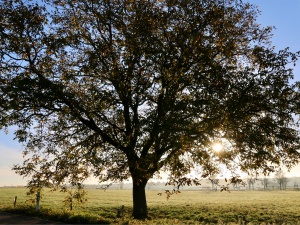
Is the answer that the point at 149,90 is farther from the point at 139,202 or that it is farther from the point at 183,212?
A: the point at 183,212

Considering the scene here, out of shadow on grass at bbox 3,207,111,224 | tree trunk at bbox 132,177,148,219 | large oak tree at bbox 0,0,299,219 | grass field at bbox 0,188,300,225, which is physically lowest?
grass field at bbox 0,188,300,225

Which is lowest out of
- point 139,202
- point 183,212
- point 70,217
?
point 183,212

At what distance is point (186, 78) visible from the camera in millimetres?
15305

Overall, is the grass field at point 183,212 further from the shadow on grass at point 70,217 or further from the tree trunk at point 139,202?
the tree trunk at point 139,202

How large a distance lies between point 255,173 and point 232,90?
19.9 ft

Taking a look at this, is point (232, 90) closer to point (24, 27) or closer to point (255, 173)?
point (255, 173)

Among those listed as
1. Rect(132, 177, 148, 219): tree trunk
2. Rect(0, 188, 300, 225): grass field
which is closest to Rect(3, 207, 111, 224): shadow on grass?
Rect(0, 188, 300, 225): grass field

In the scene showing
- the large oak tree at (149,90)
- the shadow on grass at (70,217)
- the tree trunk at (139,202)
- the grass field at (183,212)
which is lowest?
the grass field at (183,212)

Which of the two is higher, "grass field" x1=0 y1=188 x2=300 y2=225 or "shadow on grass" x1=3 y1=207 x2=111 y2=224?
"shadow on grass" x1=3 y1=207 x2=111 y2=224

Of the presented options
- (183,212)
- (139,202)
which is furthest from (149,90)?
(183,212)

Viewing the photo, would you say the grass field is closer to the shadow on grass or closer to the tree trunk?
the shadow on grass

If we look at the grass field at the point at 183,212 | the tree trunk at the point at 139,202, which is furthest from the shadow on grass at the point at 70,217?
the tree trunk at the point at 139,202

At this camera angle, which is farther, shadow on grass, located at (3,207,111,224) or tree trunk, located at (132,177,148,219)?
tree trunk, located at (132,177,148,219)

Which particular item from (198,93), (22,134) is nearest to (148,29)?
(198,93)
